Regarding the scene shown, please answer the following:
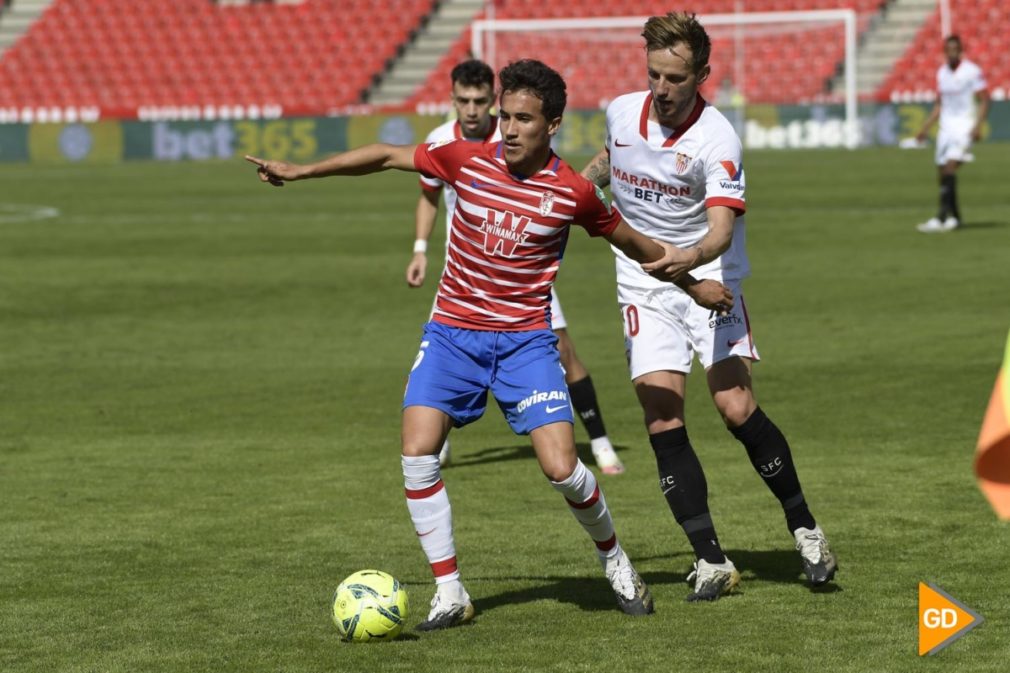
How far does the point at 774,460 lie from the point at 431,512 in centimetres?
145

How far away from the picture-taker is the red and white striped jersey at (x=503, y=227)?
20.1ft

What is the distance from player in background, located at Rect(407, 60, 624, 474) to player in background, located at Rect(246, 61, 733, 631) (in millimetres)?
2724

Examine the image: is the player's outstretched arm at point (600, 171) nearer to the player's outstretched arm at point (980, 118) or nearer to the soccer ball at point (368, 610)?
the soccer ball at point (368, 610)

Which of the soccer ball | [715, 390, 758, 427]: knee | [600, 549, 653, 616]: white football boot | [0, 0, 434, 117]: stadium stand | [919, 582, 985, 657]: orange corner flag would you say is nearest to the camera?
[919, 582, 985, 657]: orange corner flag

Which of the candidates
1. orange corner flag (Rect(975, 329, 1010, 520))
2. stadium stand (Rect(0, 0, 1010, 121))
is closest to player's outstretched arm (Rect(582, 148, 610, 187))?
orange corner flag (Rect(975, 329, 1010, 520))

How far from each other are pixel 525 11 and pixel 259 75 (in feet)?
25.9

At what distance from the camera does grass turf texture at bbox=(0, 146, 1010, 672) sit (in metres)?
5.93

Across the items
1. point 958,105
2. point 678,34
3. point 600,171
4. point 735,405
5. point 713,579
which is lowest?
point 958,105

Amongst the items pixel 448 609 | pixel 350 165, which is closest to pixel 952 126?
pixel 350 165

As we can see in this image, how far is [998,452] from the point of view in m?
3.21

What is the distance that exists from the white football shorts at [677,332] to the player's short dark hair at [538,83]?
1.04m

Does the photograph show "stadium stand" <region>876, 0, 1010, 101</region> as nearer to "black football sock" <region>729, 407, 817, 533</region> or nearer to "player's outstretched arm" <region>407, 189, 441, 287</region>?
"player's outstretched arm" <region>407, 189, 441, 287</region>

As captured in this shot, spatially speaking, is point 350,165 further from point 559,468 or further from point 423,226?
point 423,226

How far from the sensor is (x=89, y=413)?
11.2m
